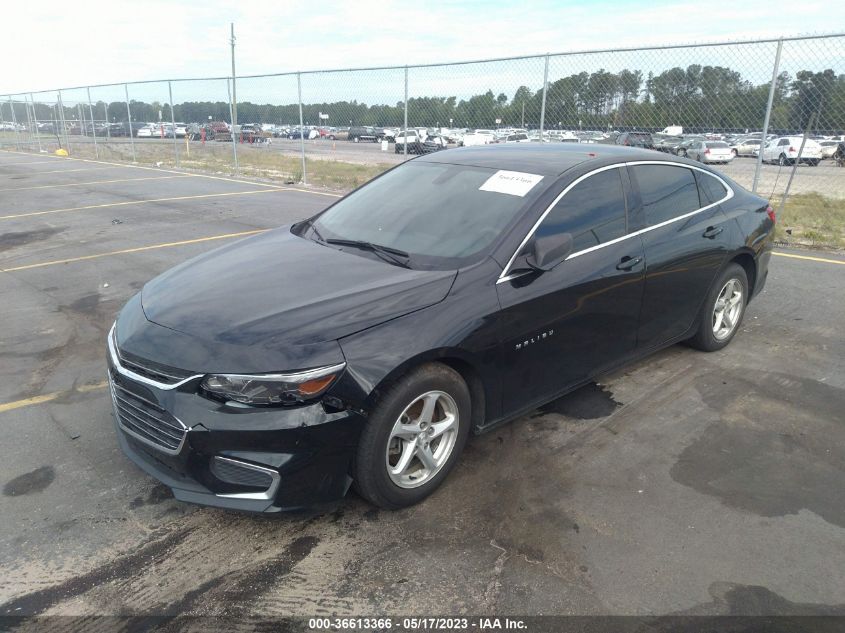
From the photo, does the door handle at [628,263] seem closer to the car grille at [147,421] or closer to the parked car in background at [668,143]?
the car grille at [147,421]

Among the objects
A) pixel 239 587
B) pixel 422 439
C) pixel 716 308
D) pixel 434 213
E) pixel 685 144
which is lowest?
pixel 239 587

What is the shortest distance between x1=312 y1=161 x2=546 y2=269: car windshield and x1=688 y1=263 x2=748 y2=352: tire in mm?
1879

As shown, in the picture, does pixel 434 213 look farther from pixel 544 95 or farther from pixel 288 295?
pixel 544 95

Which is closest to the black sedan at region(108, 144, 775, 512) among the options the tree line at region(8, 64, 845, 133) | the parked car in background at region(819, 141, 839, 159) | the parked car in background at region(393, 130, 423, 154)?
the tree line at region(8, 64, 845, 133)

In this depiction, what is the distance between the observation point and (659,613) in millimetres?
2369

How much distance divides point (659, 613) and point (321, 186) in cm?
1452

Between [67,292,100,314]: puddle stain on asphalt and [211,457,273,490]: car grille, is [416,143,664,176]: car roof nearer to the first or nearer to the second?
[211,457,273,490]: car grille

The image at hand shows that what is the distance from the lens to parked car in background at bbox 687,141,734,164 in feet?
37.6

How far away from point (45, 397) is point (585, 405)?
3.54m

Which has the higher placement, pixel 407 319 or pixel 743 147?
pixel 743 147

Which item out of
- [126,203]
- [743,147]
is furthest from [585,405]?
[126,203]

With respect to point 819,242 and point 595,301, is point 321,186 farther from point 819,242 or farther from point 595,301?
point 595,301

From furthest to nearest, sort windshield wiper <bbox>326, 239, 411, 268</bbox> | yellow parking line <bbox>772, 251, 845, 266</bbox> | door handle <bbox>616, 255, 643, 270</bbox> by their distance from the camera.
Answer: yellow parking line <bbox>772, 251, 845, 266</bbox> → door handle <bbox>616, 255, 643, 270</bbox> → windshield wiper <bbox>326, 239, 411, 268</bbox>

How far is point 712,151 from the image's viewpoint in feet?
40.2
